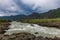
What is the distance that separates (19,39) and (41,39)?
6.50 meters

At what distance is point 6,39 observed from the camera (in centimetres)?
4825

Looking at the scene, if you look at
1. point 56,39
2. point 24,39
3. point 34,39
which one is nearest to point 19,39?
point 24,39

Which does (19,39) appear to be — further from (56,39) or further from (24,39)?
(56,39)

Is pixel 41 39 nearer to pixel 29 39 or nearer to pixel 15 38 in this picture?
pixel 29 39

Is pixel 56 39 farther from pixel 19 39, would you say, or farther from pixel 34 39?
pixel 19 39

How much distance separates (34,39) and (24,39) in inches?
116

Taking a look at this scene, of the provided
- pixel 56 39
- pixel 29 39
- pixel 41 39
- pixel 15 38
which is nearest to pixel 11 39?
pixel 15 38

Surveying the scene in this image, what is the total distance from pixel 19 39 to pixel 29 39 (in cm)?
296

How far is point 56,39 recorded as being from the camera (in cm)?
4900

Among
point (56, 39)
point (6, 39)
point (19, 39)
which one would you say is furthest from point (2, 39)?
point (56, 39)

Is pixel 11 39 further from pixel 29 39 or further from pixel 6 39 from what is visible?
pixel 29 39

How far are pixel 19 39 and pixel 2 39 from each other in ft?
18.0

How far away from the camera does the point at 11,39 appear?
160 feet

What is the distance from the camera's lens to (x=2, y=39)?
1925 inches
